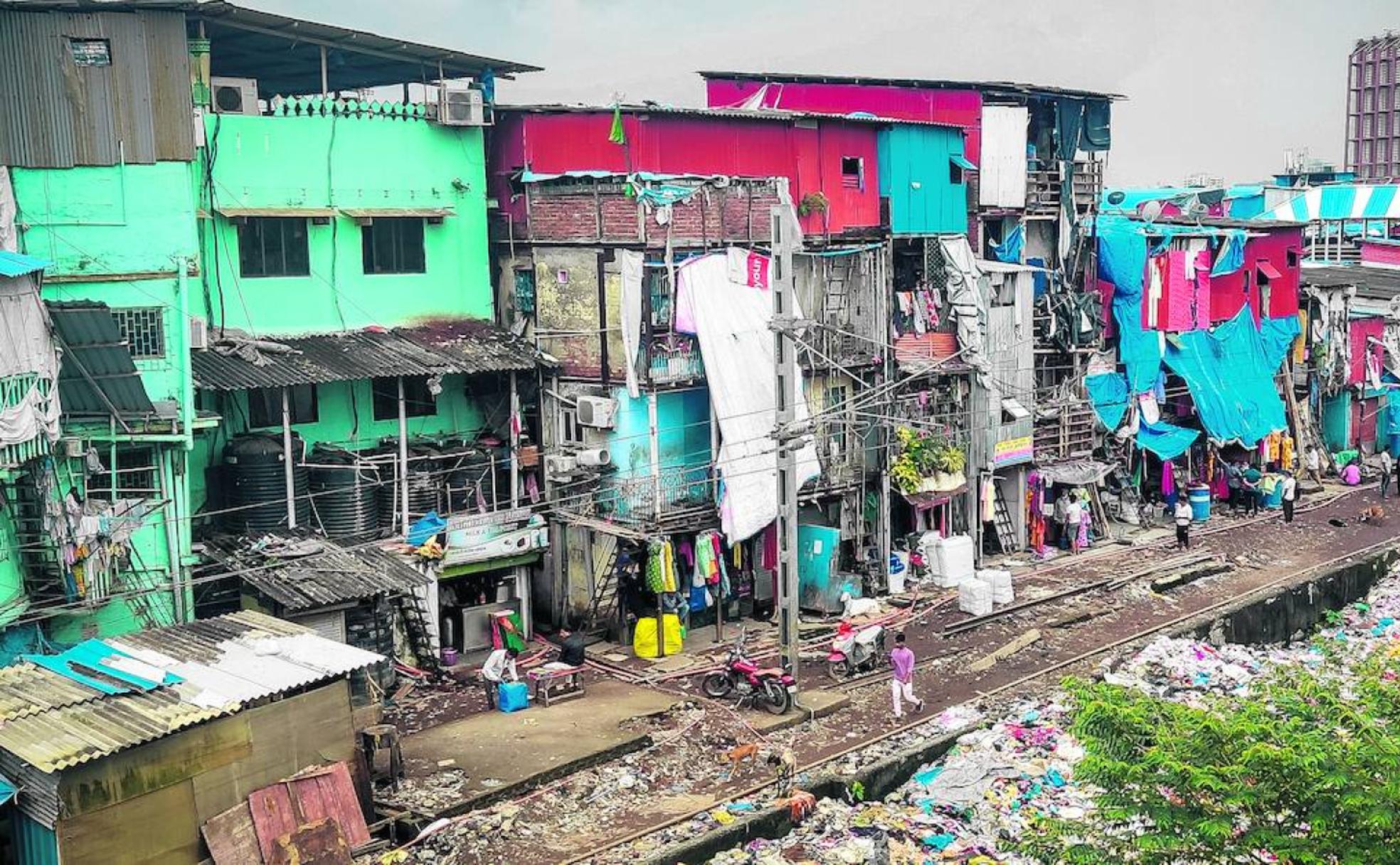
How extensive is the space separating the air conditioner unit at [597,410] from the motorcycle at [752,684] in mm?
4775

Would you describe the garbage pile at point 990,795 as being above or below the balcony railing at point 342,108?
below

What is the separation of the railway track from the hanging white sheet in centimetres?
374

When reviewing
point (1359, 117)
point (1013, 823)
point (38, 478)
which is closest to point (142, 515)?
point (38, 478)

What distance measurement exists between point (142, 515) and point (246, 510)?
2.73m

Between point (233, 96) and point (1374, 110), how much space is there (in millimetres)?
56739

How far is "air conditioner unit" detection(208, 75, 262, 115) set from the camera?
80.3 ft

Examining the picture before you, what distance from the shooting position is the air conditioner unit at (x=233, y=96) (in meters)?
24.5

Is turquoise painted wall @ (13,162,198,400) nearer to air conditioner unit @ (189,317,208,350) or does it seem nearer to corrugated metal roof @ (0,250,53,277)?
air conditioner unit @ (189,317,208,350)

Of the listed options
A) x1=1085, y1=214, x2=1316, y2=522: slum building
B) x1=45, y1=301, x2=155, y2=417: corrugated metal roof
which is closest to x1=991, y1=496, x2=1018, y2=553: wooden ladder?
x1=1085, y1=214, x2=1316, y2=522: slum building

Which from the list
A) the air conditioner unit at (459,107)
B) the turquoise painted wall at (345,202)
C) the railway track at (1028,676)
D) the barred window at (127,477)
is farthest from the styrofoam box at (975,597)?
the barred window at (127,477)

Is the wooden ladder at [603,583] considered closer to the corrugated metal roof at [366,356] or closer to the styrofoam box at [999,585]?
the corrugated metal roof at [366,356]

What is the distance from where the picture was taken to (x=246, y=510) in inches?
931

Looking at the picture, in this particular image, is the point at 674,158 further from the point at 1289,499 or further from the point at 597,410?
the point at 1289,499

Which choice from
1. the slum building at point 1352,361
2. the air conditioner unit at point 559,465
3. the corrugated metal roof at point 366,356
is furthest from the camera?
the slum building at point 1352,361
